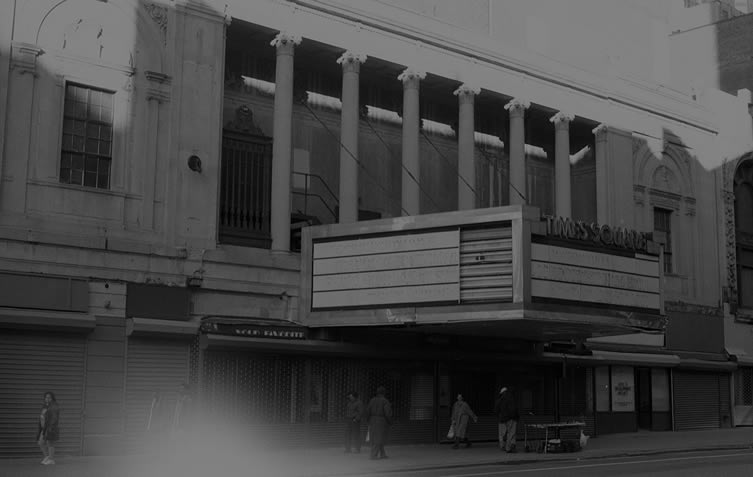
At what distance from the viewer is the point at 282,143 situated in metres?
29.8

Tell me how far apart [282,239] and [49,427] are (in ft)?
30.6

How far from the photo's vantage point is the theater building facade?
81.7 feet

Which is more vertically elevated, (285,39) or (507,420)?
(285,39)

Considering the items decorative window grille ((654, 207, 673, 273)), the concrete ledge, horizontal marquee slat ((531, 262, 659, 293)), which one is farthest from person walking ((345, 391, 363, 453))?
decorative window grille ((654, 207, 673, 273))

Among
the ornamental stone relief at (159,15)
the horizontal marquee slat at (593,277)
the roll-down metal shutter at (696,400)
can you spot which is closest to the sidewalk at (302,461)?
the horizontal marquee slat at (593,277)

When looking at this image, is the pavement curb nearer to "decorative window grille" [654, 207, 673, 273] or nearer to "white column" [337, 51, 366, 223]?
"white column" [337, 51, 366, 223]

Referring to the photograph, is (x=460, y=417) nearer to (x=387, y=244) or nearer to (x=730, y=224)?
(x=387, y=244)

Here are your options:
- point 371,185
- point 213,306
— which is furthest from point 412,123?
point 213,306

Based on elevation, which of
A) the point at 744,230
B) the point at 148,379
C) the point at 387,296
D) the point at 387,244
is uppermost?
the point at 744,230

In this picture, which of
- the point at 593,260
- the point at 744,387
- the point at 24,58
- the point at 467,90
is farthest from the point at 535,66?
the point at 24,58

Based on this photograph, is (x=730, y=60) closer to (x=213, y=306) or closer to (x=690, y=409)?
(x=690, y=409)

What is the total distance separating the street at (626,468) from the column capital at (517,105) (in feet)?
47.5

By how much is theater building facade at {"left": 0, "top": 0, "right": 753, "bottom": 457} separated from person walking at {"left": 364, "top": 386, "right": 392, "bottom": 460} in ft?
7.30

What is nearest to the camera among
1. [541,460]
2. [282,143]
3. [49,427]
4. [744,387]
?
[49,427]
